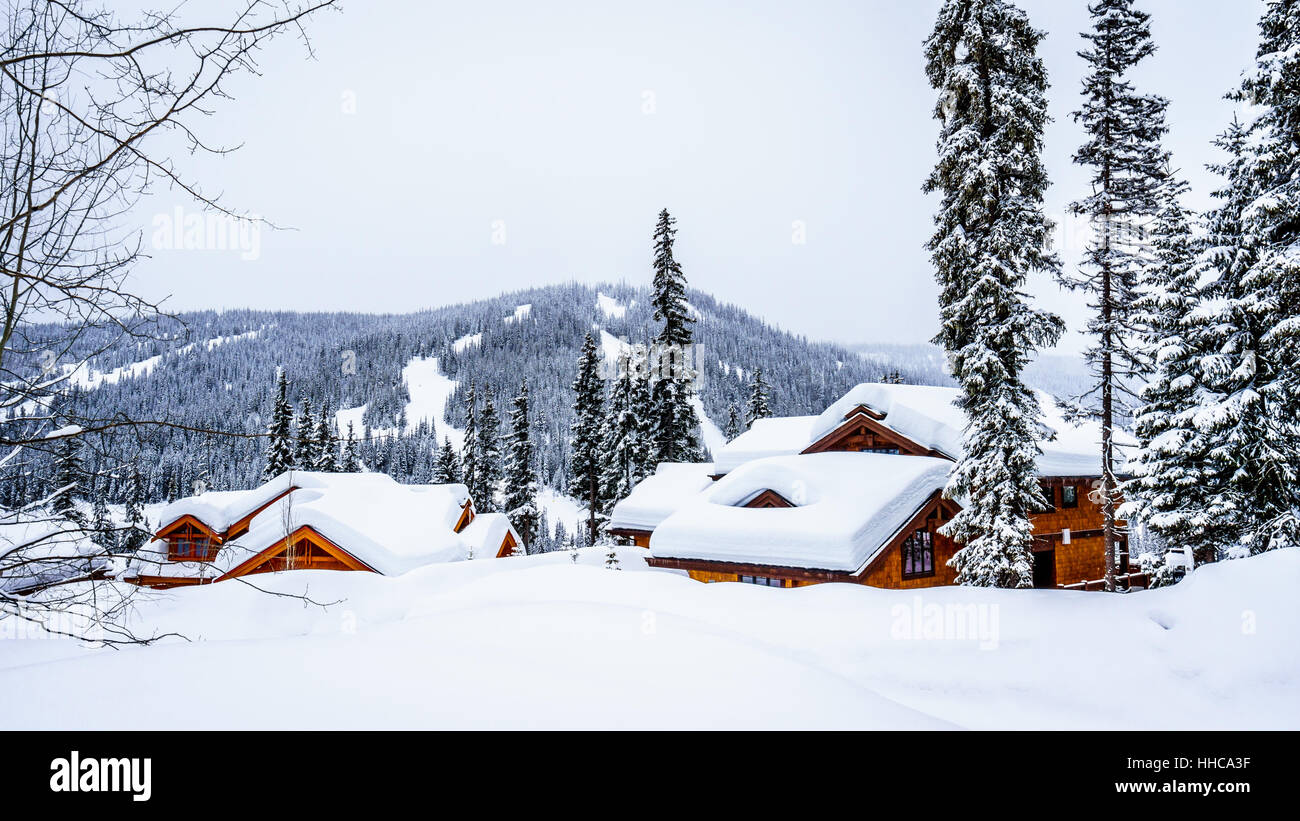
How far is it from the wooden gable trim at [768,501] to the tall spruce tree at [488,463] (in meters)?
34.7

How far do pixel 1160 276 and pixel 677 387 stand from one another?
23.7m

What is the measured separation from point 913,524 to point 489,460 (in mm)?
40840

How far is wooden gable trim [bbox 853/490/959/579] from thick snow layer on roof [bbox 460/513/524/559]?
21.3m

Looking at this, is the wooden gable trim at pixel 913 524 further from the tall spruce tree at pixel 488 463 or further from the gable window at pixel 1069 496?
the tall spruce tree at pixel 488 463

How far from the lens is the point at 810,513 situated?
19.1 m

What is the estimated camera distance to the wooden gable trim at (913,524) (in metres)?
17.7

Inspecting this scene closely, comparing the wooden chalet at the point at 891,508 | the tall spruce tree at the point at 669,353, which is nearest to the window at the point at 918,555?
the wooden chalet at the point at 891,508

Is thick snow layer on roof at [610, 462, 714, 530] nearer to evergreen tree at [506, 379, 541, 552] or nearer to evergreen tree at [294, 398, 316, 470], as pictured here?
evergreen tree at [506, 379, 541, 552]

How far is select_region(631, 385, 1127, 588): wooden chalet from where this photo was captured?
18844 millimetres

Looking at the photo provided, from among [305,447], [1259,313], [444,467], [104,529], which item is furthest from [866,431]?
[305,447]

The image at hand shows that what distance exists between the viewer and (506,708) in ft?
10.9

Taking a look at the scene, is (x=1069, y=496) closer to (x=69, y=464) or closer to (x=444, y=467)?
(x=69, y=464)

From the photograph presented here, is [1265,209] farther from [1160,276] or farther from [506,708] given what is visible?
[506,708]
